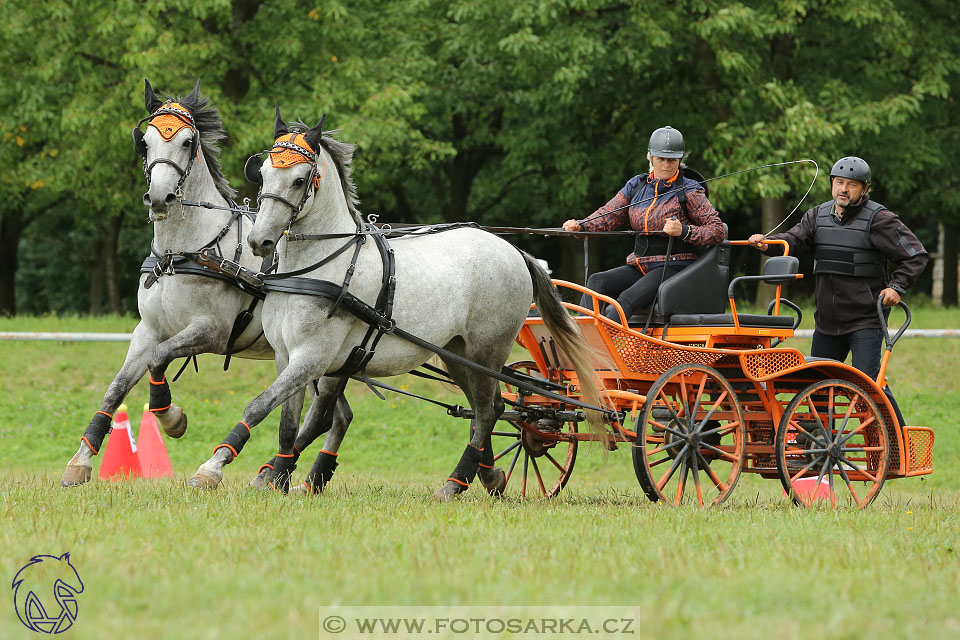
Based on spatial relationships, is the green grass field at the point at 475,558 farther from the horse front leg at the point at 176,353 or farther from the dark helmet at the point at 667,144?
the dark helmet at the point at 667,144

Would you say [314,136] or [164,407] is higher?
[314,136]

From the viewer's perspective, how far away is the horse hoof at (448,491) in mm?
7145

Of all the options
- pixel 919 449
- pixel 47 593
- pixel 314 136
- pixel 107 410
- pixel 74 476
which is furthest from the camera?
pixel 919 449

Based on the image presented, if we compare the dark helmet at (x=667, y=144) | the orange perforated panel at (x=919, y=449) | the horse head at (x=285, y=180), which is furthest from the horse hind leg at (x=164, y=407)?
the orange perforated panel at (x=919, y=449)

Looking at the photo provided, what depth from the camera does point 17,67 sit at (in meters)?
17.2

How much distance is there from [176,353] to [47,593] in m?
3.14

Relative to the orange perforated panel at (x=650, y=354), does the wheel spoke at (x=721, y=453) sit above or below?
below

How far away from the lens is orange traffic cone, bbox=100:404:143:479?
32.0 feet

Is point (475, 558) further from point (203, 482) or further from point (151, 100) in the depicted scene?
point (151, 100)

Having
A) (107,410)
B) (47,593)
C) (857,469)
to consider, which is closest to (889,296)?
(857,469)

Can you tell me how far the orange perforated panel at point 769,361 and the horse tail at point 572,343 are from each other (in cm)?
98

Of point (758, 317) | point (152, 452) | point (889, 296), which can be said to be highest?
point (889, 296)

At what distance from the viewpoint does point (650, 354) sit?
730 cm

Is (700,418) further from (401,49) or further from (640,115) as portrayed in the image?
(640,115)
